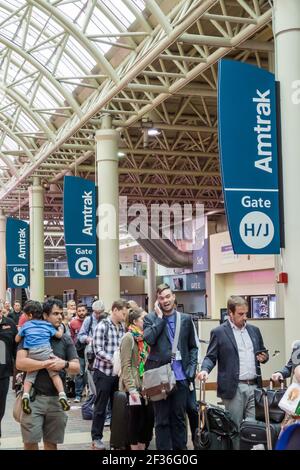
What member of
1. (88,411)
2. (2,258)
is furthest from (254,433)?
(2,258)

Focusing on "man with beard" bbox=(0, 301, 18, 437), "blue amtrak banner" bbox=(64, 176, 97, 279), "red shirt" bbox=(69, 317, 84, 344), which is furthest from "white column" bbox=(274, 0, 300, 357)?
"blue amtrak banner" bbox=(64, 176, 97, 279)

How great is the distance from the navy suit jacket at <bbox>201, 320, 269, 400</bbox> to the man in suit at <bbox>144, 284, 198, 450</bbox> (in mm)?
513

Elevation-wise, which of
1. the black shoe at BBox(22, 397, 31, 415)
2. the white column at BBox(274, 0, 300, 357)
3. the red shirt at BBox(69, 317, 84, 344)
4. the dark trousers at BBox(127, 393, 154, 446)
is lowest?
the dark trousers at BBox(127, 393, 154, 446)

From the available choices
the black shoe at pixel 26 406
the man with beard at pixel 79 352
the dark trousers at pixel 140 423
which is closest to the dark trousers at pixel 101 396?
the dark trousers at pixel 140 423

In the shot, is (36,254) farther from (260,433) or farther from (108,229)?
(260,433)

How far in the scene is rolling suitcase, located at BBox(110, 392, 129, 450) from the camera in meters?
7.66

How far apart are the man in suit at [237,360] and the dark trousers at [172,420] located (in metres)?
0.56

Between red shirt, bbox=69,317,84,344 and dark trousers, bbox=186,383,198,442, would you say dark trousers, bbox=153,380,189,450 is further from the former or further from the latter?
red shirt, bbox=69,317,84,344

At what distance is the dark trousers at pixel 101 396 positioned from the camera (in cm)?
856

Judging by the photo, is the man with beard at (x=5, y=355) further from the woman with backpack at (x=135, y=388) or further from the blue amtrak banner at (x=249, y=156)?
the blue amtrak banner at (x=249, y=156)

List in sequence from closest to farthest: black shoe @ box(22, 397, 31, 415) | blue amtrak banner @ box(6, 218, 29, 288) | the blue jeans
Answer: black shoe @ box(22, 397, 31, 415) → the blue jeans → blue amtrak banner @ box(6, 218, 29, 288)

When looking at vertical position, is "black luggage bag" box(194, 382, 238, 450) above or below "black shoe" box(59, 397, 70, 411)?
below

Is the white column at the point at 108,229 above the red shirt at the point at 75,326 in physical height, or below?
above

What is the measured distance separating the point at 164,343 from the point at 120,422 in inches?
52.8
